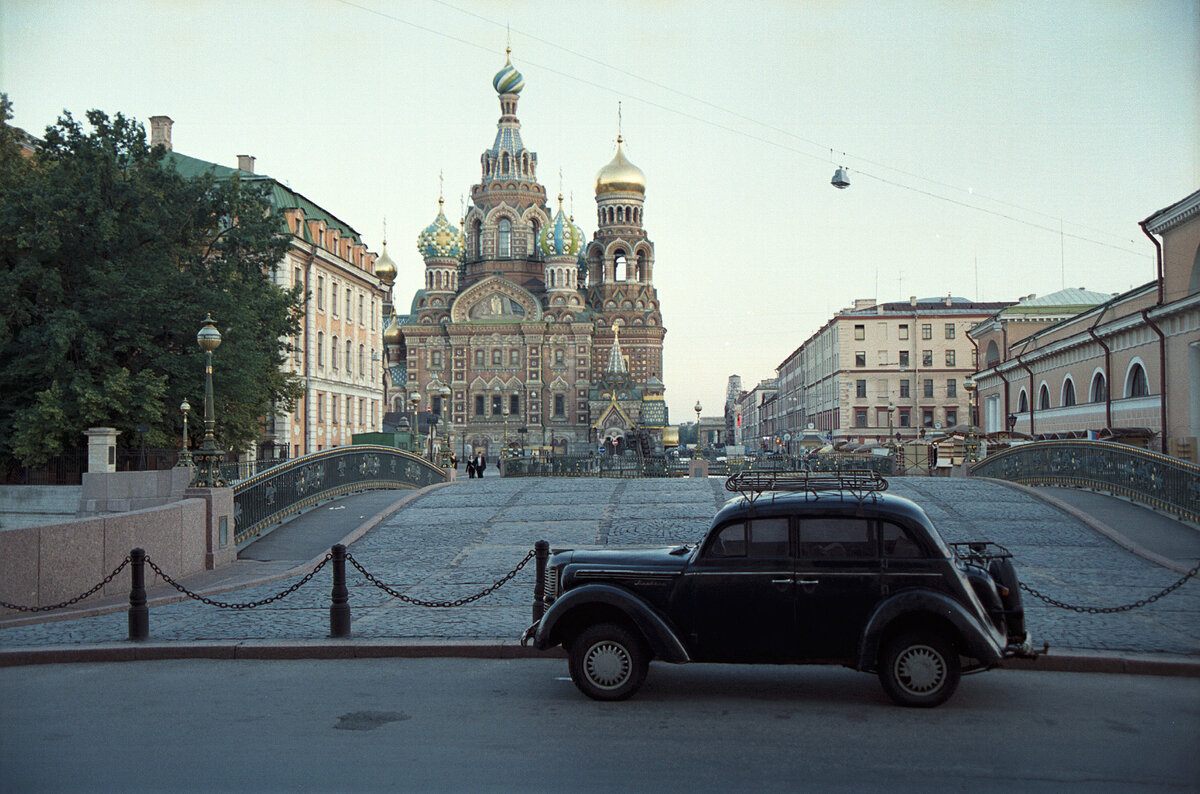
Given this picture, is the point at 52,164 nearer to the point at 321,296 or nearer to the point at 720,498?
the point at 321,296

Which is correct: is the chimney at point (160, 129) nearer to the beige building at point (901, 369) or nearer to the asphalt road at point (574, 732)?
the asphalt road at point (574, 732)

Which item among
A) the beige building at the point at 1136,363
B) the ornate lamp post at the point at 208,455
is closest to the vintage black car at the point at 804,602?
the ornate lamp post at the point at 208,455

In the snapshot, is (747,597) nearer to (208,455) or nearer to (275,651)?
(275,651)

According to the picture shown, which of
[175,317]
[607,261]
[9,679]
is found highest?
[607,261]

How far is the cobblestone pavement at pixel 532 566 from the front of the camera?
34.9 feet

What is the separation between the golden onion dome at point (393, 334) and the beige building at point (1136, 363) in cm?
7931

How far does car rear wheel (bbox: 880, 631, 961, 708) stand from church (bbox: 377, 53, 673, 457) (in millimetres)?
84217

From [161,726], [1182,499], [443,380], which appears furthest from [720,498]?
[443,380]

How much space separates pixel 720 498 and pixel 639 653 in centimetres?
1457

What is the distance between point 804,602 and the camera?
25.3 feet

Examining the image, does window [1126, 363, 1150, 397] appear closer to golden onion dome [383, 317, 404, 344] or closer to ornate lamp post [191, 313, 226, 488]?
ornate lamp post [191, 313, 226, 488]

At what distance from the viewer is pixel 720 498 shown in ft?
73.2

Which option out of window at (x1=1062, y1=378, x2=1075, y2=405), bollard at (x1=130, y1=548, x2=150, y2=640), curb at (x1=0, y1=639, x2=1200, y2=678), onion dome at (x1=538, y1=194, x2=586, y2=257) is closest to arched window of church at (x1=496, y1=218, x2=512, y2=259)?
onion dome at (x1=538, y1=194, x2=586, y2=257)

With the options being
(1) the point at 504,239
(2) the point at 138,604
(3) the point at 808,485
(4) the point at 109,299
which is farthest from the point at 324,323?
(1) the point at 504,239
